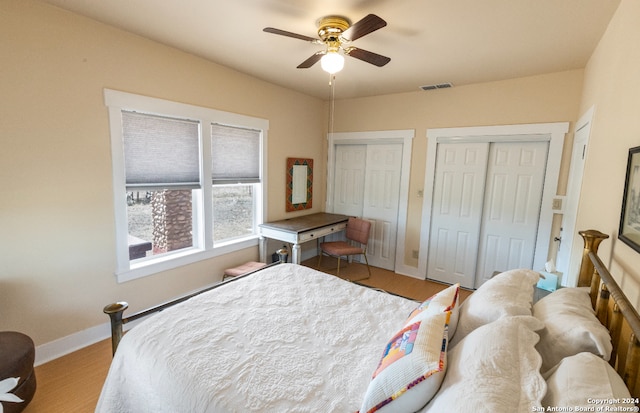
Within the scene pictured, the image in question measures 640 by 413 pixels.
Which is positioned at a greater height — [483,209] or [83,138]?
[83,138]

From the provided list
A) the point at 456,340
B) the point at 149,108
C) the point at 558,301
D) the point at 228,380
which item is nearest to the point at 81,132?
the point at 149,108

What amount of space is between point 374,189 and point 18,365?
388 cm

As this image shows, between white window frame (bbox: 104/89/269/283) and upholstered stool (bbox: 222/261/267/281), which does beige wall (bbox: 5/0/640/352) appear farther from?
upholstered stool (bbox: 222/261/267/281)

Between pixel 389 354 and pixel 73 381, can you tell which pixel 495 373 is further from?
pixel 73 381

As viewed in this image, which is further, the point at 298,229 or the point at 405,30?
the point at 298,229

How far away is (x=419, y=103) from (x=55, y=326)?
4376 millimetres

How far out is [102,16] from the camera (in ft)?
6.97

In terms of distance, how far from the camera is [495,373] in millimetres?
825

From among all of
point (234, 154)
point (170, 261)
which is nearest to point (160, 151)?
point (234, 154)

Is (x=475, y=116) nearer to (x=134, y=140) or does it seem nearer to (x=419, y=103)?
(x=419, y=103)

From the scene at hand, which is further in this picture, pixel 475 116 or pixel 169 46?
pixel 475 116

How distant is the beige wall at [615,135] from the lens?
1.30 m

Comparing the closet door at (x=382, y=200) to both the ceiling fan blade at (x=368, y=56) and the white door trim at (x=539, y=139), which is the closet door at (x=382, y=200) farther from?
the ceiling fan blade at (x=368, y=56)

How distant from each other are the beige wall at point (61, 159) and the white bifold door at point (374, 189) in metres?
2.56
